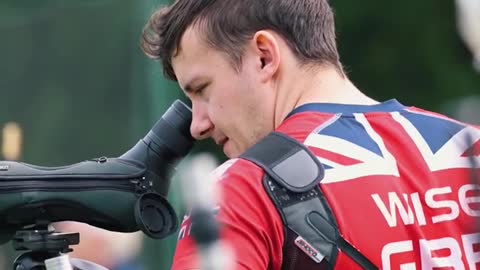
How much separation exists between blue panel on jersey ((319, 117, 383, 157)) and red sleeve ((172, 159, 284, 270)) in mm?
143

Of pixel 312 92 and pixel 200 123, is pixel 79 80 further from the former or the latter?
pixel 312 92

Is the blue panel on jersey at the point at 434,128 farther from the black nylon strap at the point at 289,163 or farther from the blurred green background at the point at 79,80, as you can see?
the blurred green background at the point at 79,80

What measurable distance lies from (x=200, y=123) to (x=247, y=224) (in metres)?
0.42

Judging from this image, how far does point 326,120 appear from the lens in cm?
189

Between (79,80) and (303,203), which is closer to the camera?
(303,203)

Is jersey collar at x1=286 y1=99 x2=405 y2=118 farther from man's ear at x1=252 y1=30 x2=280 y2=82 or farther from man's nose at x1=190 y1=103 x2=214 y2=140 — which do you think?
man's nose at x1=190 y1=103 x2=214 y2=140

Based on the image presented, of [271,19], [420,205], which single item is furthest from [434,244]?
[271,19]

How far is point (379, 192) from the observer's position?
1830mm

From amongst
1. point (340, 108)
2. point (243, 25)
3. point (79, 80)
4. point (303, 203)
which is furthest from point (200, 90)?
point (79, 80)

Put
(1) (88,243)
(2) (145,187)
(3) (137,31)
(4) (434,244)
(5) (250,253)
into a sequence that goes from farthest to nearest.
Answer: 1. (3) (137,31)
2. (1) (88,243)
3. (2) (145,187)
4. (4) (434,244)
5. (5) (250,253)

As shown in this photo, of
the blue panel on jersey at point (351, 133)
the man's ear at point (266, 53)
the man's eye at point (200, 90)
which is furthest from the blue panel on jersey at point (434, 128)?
the man's eye at point (200, 90)

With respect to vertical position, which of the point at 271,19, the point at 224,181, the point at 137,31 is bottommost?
the point at 224,181

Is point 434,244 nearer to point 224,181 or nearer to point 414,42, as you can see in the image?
point 224,181

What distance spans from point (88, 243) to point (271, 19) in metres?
1.80
